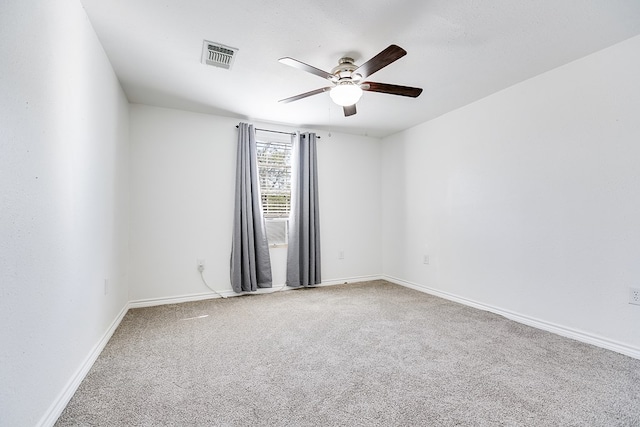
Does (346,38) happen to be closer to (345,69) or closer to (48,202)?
(345,69)

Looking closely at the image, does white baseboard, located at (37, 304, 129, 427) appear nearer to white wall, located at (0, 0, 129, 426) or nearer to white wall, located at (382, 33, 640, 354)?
white wall, located at (0, 0, 129, 426)

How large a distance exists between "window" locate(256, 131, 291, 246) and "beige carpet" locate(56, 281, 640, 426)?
1.43 m

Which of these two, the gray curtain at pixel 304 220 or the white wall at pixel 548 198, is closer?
the white wall at pixel 548 198

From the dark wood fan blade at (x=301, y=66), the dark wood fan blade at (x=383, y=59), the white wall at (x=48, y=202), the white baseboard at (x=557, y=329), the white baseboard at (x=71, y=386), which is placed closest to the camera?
the white wall at (x=48, y=202)

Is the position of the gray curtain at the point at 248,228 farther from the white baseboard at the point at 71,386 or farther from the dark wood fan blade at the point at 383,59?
the dark wood fan blade at the point at 383,59

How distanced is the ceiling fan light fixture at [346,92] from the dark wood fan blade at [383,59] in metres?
0.12

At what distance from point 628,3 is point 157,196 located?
13.5 ft

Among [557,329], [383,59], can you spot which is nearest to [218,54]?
[383,59]

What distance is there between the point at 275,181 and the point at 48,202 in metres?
2.73

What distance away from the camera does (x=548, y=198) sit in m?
2.44

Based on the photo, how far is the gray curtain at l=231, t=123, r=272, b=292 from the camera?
137 inches

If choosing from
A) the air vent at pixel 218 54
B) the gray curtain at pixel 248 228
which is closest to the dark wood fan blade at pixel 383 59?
the air vent at pixel 218 54

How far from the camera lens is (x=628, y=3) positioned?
5.49ft

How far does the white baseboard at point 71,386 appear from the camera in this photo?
1268mm
